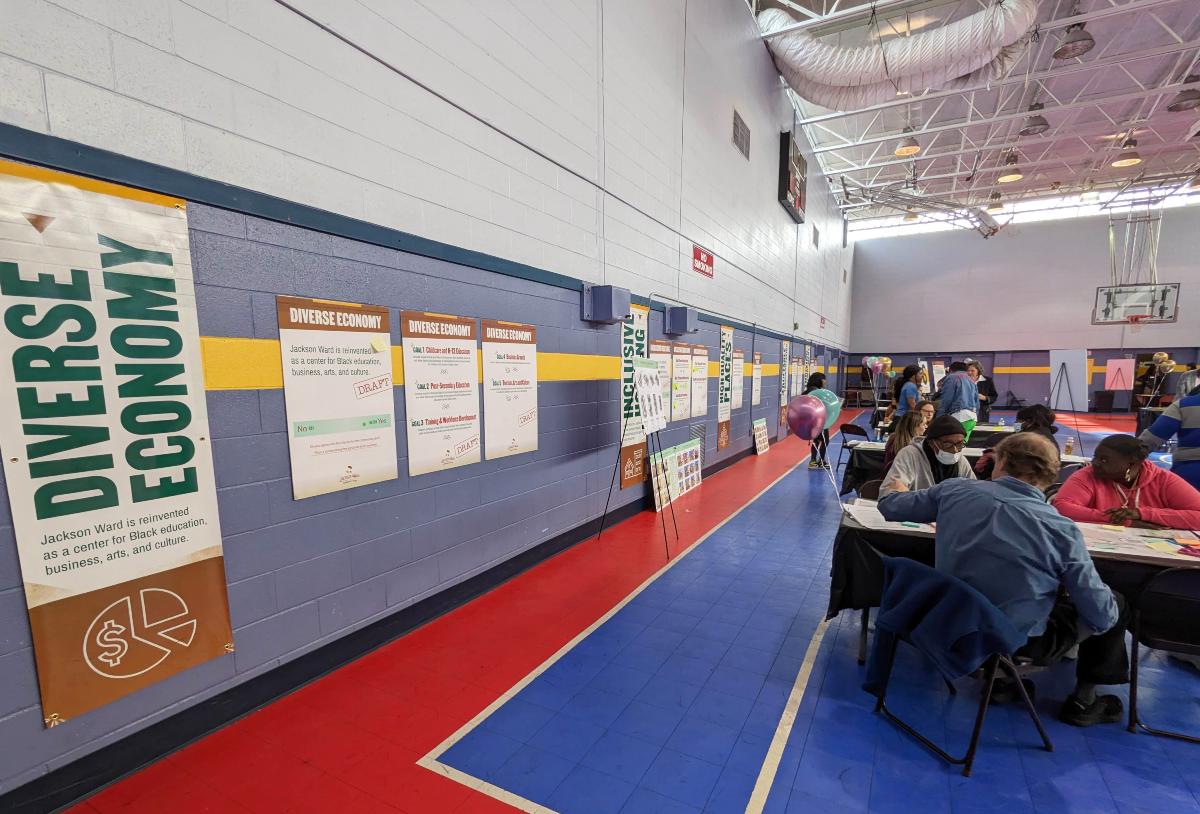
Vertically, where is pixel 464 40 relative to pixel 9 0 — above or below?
above

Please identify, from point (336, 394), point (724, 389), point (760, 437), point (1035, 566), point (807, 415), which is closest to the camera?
point (1035, 566)

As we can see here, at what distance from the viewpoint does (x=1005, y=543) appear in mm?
1847

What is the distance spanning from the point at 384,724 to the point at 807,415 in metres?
5.04

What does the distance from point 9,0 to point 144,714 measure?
7.96 ft

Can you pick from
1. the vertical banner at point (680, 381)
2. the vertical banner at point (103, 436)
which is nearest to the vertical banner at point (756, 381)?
the vertical banner at point (680, 381)

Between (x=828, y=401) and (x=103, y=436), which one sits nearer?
(x=103, y=436)

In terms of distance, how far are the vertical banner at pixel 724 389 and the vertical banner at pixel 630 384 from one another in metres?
2.36

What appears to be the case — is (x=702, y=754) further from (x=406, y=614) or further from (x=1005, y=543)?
(x=406, y=614)

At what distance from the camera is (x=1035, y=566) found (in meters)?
1.83

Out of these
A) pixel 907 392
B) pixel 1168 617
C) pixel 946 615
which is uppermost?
pixel 907 392

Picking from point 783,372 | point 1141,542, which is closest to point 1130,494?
point 1141,542

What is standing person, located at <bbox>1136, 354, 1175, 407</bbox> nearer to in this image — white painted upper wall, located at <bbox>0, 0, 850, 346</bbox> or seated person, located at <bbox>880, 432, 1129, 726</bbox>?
white painted upper wall, located at <bbox>0, 0, 850, 346</bbox>

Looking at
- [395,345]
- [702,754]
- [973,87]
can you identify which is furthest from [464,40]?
[973,87]

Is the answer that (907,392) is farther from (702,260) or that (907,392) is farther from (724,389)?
(702,260)
